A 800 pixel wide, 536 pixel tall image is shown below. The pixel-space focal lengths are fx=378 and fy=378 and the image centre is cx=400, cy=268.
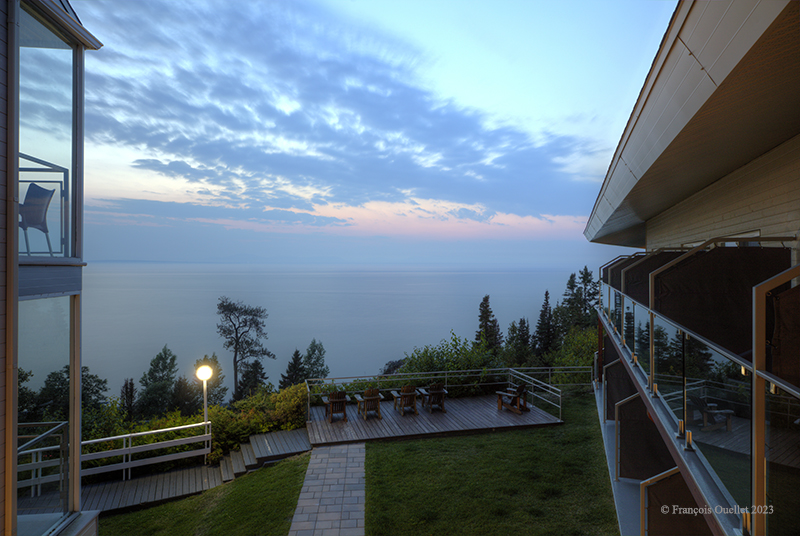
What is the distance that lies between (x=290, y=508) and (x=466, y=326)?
355ft

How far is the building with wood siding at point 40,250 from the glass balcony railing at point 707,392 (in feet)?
17.5

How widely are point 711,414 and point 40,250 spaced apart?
596 cm

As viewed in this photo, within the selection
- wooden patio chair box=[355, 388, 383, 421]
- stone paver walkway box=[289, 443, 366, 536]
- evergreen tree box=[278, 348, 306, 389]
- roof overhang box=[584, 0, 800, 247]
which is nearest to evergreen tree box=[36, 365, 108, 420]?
stone paver walkway box=[289, 443, 366, 536]

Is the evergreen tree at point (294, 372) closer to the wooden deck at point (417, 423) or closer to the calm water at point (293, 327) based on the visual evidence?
the calm water at point (293, 327)

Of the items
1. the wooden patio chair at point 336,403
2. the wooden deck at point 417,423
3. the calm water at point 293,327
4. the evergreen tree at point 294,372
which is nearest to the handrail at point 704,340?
the wooden deck at point 417,423

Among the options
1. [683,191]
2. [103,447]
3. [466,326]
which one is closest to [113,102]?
[103,447]

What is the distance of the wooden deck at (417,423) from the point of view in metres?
9.45

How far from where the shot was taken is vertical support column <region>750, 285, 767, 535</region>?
1.69 metres

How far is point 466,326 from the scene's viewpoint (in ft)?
366

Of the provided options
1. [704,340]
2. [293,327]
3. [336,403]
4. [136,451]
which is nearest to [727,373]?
[704,340]

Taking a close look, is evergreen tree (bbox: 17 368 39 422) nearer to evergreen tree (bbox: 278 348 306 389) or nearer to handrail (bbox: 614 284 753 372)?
handrail (bbox: 614 284 753 372)

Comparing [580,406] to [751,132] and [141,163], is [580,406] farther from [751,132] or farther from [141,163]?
[141,163]

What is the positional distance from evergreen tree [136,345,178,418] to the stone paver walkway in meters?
37.8

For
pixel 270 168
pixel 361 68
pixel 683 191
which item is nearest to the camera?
pixel 683 191
